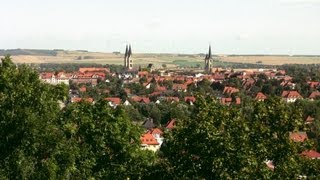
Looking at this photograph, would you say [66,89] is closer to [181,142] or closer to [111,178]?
[111,178]

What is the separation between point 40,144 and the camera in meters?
22.6

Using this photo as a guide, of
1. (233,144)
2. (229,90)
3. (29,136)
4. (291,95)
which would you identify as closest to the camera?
(233,144)

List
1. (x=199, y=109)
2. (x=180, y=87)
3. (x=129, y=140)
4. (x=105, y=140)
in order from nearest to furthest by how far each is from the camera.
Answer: (x=199, y=109)
(x=105, y=140)
(x=129, y=140)
(x=180, y=87)

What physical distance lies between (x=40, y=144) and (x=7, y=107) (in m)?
2.00

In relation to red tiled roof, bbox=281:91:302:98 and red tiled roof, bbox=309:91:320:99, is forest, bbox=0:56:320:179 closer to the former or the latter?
red tiled roof, bbox=309:91:320:99

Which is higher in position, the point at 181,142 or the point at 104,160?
the point at 181,142

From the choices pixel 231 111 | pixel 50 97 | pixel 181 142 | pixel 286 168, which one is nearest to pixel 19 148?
pixel 50 97

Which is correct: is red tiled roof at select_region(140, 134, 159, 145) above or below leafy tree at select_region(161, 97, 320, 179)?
below

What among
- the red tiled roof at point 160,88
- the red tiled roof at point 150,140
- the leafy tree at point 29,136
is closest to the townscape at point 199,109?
the red tiled roof at point 150,140

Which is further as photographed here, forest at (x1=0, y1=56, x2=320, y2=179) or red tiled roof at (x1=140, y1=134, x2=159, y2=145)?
red tiled roof at (x1=140, y1=134, x2=159, y2=145)

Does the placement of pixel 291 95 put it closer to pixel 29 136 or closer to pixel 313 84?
pixel 313 84

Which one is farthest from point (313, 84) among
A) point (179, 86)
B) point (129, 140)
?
point (129, 140)

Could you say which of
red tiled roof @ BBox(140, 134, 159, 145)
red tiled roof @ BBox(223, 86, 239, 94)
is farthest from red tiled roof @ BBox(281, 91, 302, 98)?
red tiled roof @ BBox(140, 134, 159, 145)

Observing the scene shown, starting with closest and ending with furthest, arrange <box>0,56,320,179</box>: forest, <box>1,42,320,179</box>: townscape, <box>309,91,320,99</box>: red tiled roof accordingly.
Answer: <box>0,56,320,179</box>: forest < <box>1,42,320,179</box>: townscape < <box>309,91,320,99</box>: red tiled roof
